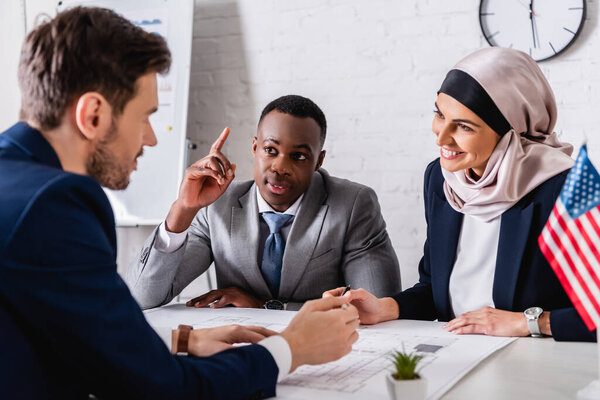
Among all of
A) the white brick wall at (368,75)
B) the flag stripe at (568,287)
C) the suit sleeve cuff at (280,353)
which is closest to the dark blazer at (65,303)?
the suit sleeve cuff at (280,353)

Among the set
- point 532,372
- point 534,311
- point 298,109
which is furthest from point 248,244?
point 532,372

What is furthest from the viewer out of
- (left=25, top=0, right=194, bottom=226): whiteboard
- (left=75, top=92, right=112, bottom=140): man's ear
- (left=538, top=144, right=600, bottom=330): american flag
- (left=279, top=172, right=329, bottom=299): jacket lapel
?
(left=25, top=0, right=194, bottom=226): whiteboard

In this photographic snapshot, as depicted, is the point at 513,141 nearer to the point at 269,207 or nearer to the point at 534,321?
the point at 534,321

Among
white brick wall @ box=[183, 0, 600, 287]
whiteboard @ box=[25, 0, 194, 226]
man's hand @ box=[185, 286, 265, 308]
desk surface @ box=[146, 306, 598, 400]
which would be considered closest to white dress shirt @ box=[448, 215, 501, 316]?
desk surface @ box=[146, 306, 598, 400]

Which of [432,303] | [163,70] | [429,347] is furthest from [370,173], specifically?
[163,70]

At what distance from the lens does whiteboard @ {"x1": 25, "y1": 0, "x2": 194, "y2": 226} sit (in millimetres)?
3236

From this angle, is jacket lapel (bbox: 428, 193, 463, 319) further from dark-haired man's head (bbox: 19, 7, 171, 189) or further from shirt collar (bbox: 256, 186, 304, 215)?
dark-haired man's head (bbox: 19, 7, 171, 189)

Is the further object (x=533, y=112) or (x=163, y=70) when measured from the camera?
(x=533, y=112)

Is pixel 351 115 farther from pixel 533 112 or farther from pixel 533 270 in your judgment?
pixel 533 270

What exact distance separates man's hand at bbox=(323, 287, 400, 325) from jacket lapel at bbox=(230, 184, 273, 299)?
491 millimetres

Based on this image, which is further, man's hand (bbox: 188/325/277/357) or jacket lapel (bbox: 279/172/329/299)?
jacket lapel (bbox: 279/172/329/299)

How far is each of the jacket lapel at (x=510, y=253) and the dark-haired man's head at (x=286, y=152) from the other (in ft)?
2.37

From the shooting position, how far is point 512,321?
1.48 metres

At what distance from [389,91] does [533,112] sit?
52.6 inches
